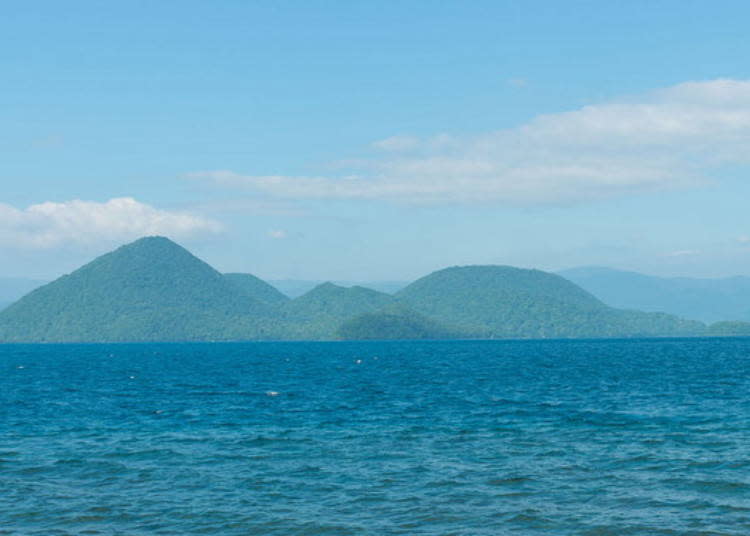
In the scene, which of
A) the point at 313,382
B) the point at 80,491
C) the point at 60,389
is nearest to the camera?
the point at 80,491

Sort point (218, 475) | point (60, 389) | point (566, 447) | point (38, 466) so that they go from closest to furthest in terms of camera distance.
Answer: point (218, 475) → point (38, 466) → point (566, 447) → point (60, 389)

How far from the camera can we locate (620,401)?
8412 cm

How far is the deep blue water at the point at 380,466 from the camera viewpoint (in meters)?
35.1

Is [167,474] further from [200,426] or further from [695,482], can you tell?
[695,482]

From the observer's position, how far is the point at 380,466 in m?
46.3

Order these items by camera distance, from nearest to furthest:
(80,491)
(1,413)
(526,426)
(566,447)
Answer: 1. (80,491)
2. (566,447)
3. (526,426)
4. (1,413)

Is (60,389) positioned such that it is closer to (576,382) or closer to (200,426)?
(200,426)

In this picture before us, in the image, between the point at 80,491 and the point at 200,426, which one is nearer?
the point at 80,491

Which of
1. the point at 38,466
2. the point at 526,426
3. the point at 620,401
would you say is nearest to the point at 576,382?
the point at 620,401

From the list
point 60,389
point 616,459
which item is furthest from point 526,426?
point 60,389

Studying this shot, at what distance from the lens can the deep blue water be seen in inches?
1383

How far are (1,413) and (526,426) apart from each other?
167ft

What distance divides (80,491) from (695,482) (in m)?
31.1

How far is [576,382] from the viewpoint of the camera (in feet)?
380
